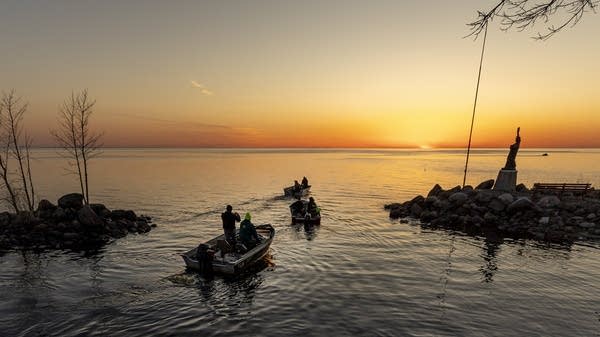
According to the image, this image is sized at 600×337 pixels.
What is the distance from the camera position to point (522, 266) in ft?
64.5

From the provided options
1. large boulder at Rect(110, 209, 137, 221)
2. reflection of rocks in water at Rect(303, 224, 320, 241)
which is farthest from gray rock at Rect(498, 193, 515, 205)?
large boulder at Rect(110, 209, 137, 221)

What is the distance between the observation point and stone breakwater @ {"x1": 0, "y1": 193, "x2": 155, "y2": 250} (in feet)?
78.6

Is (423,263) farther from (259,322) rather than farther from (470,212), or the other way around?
(470,212)

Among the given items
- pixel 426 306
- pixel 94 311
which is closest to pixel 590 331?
pixel 426 306

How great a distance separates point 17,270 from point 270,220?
66.6ft

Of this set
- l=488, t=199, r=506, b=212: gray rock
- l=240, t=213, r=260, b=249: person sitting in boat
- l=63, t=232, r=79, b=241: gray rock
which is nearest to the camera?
l=240, t=213, r=260, b=249: person sitting in boat

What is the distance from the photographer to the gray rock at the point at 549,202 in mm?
30559

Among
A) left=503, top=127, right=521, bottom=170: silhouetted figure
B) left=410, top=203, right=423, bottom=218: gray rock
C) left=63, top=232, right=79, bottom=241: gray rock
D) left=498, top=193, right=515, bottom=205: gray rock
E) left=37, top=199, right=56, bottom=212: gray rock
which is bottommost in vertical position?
left=63, top=232, right=79, bottom=241: gray rock

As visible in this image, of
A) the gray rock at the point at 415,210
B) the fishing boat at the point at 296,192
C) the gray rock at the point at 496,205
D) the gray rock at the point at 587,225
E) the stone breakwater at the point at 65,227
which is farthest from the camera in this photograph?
the fishing boat at the point at 296,192

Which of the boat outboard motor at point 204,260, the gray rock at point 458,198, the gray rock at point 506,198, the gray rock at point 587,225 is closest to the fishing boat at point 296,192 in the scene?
the gray rock at point 458,198

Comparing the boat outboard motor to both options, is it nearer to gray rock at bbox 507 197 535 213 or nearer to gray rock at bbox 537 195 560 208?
gray rock at bbox 507 197 535 213

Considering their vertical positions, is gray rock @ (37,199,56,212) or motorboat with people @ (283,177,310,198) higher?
gray rock @ (37,199,56,212)

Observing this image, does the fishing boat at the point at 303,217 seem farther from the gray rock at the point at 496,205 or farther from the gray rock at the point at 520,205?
the gray rock at the point at 520,205

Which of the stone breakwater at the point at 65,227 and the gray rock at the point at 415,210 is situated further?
the gray rock at the point at 415,210
